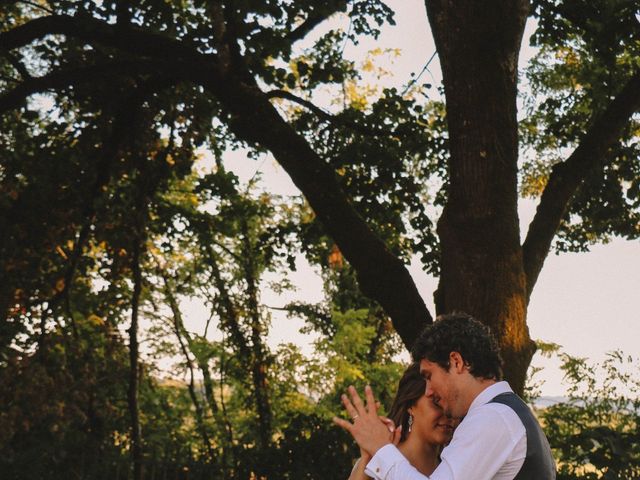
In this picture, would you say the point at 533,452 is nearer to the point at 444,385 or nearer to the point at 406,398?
the point at 444,385

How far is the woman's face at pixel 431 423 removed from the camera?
439cm

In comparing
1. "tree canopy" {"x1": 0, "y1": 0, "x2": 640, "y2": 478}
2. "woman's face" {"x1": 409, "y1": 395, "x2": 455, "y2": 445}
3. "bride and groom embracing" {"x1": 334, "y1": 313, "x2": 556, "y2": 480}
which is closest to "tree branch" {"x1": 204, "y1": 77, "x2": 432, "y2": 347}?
"tree canopy" {"x1": 0, "y1": 0, "x2": 640, "y2": 478}

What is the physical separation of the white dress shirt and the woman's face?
1.22 metres

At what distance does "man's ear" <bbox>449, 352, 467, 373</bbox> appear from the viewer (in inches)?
136

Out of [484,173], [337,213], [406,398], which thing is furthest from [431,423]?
[337,213]

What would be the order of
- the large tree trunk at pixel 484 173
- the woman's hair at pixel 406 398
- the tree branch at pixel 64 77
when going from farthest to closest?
the tree branch at pixel 64 77
the large tree trunk at pixel 484 173
the woman's hair at pixel 406 398

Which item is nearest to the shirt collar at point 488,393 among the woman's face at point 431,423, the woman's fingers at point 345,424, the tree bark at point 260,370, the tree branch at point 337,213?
the woman's fingers at point 345,424

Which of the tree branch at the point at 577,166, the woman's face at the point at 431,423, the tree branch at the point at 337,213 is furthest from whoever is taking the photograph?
the tree branch at the point at 577,166

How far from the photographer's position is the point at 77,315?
677 inches

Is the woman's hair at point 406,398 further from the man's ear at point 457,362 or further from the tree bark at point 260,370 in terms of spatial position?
the tree bark at point 260,370

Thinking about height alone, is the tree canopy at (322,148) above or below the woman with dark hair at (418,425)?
above

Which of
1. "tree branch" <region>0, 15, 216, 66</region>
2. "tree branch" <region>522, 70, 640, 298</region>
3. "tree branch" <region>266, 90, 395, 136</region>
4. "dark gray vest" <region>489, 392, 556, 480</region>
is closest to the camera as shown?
"dark gray vest" <region>489, 392, 556, 480</region>

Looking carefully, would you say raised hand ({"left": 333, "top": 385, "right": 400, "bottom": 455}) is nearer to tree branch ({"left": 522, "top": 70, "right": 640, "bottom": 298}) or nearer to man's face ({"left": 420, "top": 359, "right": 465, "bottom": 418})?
man's face ({"left": 420, "top": 359, "right": 465, "bottom": 418})

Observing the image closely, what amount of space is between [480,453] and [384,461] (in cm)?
44
